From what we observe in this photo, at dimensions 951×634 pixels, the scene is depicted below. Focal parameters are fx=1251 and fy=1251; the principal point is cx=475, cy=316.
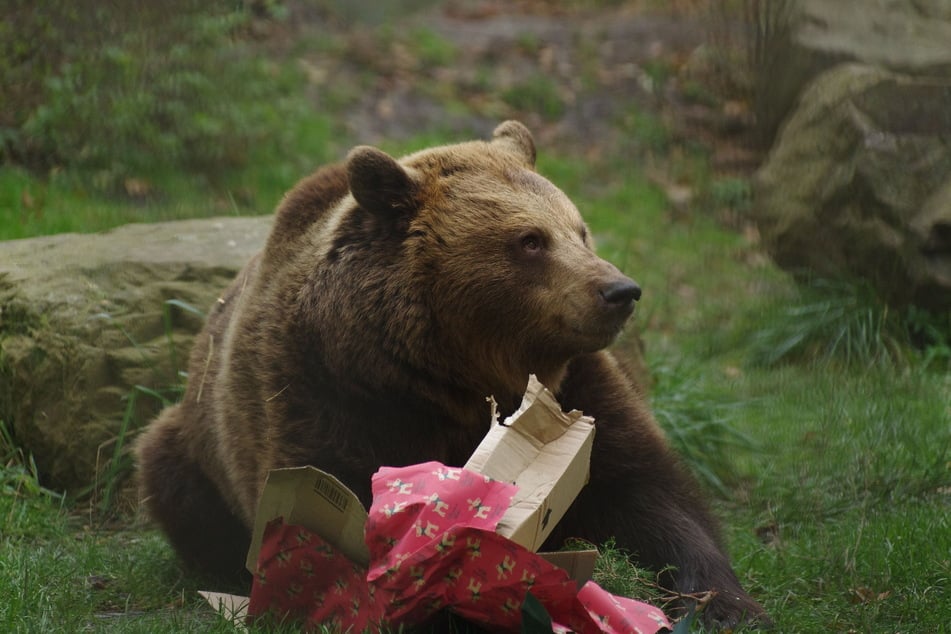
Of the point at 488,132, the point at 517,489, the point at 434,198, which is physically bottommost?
the point at 488,132

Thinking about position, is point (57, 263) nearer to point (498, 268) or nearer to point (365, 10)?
point (498, 268)

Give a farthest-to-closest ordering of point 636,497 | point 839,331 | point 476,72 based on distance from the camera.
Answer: point 476,72 < point 839,331 < point 636,497

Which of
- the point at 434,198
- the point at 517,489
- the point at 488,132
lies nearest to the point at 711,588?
the point at 517,489

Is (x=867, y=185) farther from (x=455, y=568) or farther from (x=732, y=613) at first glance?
(x=455, y=568)

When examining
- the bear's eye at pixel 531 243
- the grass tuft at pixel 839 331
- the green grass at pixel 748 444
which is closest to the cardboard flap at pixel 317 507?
the green grass at pixel 748 444

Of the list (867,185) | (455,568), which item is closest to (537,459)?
(455,568)

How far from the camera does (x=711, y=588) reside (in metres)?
4.16

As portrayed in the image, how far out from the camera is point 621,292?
3.91m

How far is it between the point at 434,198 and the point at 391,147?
7.55 meters

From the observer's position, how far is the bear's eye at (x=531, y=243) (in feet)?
13.9

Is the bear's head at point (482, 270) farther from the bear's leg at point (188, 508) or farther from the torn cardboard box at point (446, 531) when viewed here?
the bear's leg at point (188, 508)

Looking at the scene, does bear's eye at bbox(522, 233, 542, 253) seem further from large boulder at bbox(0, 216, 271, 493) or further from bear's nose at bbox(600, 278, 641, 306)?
large boulder at bbox(0, 216, 271, 493)

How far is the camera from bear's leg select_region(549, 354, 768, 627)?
14.1ft

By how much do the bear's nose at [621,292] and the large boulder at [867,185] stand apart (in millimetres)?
443
